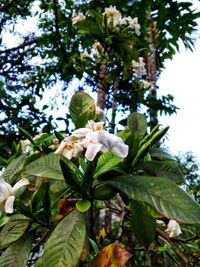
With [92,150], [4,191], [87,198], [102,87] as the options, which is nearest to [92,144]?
[92,150]

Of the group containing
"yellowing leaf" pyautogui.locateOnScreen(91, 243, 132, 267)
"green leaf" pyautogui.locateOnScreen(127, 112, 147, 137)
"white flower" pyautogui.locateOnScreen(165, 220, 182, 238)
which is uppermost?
"green leaf" pyautogui.locateOnScreen(127, 112, 147, 137)

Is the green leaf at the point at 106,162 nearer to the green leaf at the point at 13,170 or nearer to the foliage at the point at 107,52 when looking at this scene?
the green leaf at the point at 13,170

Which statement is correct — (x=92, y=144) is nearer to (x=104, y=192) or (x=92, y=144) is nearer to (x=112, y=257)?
(x=104, y=192)

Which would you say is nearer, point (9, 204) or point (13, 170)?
point (9, 204)

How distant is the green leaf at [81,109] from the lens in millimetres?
996

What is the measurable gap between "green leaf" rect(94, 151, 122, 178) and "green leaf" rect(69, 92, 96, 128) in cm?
17

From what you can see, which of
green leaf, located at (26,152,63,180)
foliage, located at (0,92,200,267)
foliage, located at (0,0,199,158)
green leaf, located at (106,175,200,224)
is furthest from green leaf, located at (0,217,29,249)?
foliage, located at (0,0,199,158)

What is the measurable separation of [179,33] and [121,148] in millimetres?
1977

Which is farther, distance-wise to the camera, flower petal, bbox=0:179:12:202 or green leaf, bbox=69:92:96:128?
green leaf, bbox=69:92:96:128

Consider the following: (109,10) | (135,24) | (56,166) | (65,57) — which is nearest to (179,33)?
(135,24)

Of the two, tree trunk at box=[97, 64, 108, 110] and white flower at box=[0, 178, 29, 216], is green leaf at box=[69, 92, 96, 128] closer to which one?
white flower at box=[0, 178, 29, 216]

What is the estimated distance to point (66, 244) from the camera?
70 cm

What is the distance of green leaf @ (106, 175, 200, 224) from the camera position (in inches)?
25.7

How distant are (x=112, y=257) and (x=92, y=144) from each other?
23 cm
